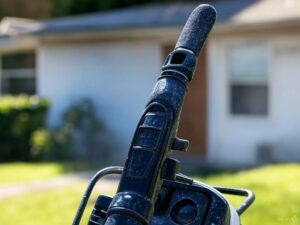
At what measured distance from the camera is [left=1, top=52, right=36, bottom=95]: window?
18.9 m

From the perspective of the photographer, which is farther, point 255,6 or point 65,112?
point 65,112

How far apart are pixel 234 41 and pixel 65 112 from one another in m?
4.30

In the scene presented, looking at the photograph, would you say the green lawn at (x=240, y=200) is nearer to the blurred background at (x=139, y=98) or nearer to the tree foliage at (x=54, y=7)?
the blurred background at (x=139, y=98)

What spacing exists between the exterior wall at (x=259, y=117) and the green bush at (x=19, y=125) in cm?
390

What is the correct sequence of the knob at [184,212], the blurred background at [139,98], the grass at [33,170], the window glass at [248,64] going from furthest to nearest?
1. the window glass at [248,64]
2. the blurred background at [139,98]
3. the grass at [33,170]
4. the knob at [184,212]

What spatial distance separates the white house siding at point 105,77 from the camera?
15116 mm

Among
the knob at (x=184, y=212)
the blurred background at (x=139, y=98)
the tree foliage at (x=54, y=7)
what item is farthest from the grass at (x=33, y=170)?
the tree foliage at (x=54, y=7)

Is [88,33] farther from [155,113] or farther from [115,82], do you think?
[155,113]

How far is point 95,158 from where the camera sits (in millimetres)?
15438

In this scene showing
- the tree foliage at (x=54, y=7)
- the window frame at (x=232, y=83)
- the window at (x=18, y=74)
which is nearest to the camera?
the window frame at (x=232, y=83)

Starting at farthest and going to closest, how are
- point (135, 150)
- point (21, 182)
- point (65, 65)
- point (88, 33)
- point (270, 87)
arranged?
point (65, 65) < point (88, 33) < point (270, 87) < point (21, 182) < point (135, 150)

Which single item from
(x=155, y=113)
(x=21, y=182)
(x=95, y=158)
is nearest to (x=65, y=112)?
(x=95, y=158)

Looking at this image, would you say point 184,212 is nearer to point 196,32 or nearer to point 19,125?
point 196,32

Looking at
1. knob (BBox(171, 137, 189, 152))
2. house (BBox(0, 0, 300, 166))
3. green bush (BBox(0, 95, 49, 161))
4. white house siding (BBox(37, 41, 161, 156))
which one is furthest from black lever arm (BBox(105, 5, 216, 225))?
green bush (BBox(0, 95, 49, 161))
